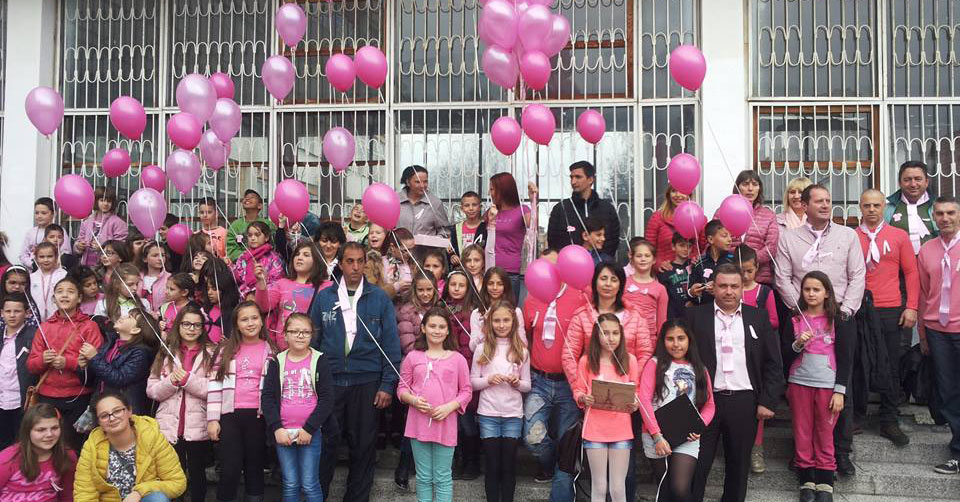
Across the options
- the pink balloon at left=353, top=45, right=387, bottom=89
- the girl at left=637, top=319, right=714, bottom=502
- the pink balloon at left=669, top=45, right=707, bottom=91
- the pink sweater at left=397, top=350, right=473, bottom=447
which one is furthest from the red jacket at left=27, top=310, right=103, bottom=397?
the pink balloon at left=669, top=45, right=707, bottom=91

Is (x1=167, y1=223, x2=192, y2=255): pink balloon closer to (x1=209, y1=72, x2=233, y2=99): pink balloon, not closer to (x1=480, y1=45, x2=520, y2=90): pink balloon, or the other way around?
(x1=209, y1=72, x2=233, y2=99): pink balloon

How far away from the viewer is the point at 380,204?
4.70m

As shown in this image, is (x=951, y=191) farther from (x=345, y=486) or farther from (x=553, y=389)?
(x=345, y=486)

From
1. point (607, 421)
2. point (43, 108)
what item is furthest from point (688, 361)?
point (43, 108)

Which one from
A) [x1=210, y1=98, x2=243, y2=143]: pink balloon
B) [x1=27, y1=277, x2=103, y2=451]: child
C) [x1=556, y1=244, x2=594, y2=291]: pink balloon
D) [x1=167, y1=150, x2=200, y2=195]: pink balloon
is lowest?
[x1=27, y1=277, x2=103, y2=451]: child

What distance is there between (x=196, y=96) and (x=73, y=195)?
3.38 ft

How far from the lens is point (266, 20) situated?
7145 millimetres

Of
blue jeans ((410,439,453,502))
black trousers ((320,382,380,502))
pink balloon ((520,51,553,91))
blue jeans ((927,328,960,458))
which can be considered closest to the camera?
blue jeans ((410,439,453,502))

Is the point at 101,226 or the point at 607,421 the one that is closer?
the point at 607,421

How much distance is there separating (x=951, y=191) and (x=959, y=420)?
8.03ft

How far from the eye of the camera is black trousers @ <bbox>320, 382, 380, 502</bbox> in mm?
4359

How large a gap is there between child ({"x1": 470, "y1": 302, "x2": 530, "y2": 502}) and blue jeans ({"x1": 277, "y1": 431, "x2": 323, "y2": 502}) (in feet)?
2.96

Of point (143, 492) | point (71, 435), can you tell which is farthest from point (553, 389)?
point (71, 435)

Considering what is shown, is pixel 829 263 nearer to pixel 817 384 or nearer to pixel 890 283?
pixel 890 283
